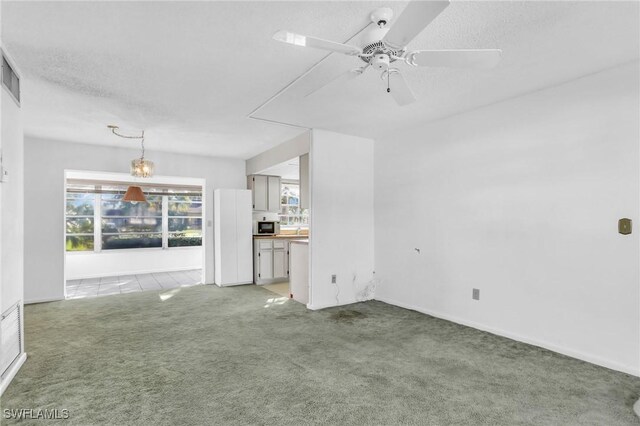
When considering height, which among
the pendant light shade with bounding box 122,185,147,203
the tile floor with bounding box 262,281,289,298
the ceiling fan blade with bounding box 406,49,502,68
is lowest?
the tile floor with bounding box 262,281,289,298

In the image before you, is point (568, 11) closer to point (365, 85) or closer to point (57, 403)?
point (365, 85)

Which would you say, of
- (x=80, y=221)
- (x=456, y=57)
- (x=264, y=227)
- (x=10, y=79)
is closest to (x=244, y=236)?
(x=264, y=227)

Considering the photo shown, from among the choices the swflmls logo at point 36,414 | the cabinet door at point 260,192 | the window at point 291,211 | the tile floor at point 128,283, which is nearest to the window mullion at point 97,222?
the tile floor at point 128,283

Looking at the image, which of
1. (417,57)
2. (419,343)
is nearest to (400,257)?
(419,343)

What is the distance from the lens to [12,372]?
8.40 feet

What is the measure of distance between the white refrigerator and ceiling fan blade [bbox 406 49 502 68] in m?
4.83

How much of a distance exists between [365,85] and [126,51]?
1.93 meters

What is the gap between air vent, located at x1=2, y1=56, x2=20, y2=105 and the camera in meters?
2.43

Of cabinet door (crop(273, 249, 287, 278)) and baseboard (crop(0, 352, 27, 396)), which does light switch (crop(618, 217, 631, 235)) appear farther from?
cabinet door (crop(273, 249, 287, 278))

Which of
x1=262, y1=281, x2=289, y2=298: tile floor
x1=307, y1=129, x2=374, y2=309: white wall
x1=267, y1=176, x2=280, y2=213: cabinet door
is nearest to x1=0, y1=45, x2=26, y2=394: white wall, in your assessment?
x1=307, y1=129, x2=374, y2=309: white wall

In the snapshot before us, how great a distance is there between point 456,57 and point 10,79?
10.5 feet

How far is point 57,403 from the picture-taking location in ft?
7.28

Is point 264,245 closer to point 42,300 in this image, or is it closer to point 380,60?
point 42,300

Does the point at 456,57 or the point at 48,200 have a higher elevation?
the point at 456,57
